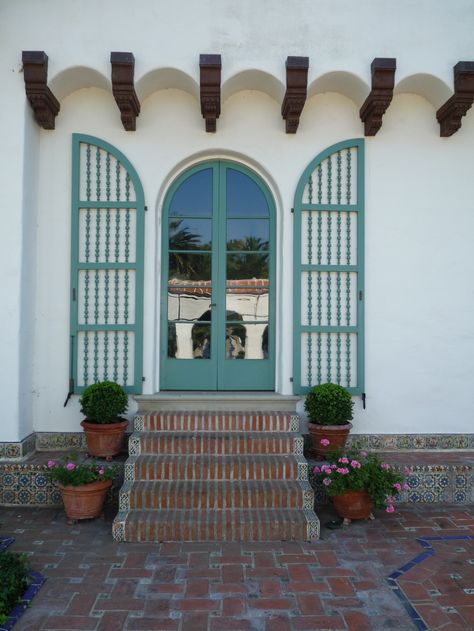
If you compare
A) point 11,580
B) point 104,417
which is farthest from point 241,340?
point 11,580

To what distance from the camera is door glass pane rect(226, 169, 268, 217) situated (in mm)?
5738

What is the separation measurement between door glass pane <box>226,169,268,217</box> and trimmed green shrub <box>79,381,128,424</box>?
91.3 inches

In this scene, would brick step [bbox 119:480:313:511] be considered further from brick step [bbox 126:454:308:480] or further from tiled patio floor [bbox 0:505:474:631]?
tiled patio floor [bbox 0:505:474:631]

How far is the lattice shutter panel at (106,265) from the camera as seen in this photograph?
5.41 metres

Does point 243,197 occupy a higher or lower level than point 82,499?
higher

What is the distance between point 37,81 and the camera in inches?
194

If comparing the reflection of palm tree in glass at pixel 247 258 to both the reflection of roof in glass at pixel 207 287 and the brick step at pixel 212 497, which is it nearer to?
the reflection of roof in glass at pixel 207 287

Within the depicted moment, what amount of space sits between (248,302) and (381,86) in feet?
8.52

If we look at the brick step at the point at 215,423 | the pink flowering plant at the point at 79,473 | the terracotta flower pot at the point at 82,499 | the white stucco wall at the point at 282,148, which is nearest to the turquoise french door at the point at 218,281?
the white stucco wall at the point at 282,148

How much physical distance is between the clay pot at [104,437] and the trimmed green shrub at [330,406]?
1902 millimetres

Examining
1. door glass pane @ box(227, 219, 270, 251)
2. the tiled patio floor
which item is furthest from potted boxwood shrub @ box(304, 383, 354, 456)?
door glass pane @ box(227, 219, 270, 251)

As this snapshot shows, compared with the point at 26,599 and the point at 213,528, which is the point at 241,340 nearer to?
the point at 213,528

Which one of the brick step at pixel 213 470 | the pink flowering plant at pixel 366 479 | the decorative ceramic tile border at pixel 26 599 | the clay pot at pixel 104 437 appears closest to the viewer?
the decorative ceramic tile border at pixel 26 599

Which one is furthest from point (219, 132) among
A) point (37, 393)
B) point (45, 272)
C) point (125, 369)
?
point (37, 393)
